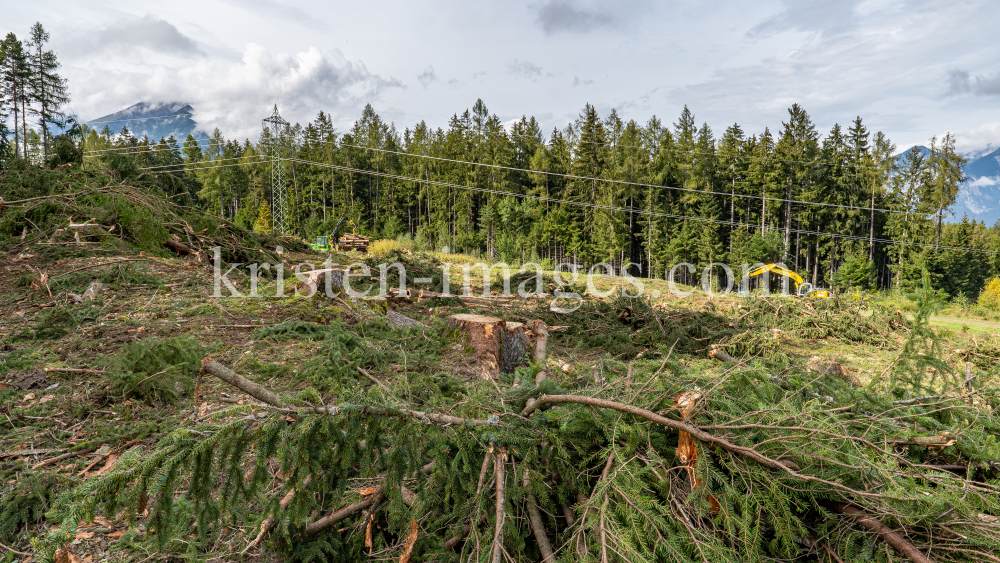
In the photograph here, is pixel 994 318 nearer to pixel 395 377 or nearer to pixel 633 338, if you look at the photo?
pixel 633 338

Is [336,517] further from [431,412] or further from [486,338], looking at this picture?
[486,338]

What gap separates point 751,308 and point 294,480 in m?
9.36

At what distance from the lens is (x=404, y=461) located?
1690 mm

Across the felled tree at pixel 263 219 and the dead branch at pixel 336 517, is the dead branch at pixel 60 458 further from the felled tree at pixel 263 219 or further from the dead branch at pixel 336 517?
the felled tree at pixel 263 219

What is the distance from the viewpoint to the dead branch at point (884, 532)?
130cm

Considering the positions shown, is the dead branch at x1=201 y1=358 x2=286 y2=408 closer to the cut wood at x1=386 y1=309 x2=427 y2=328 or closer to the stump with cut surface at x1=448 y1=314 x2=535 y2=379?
the stump with cut surface at x1=448 y1=314 x2=535 y2=379

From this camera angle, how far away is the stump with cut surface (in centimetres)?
502

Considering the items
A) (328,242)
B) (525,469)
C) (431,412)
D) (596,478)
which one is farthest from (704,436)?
(328,242)

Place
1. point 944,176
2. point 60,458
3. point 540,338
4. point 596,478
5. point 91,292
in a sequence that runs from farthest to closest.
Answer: point 944,176, point 91,292, point 540,338, point 60,458, point 596,478

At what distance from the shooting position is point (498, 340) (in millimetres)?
5094

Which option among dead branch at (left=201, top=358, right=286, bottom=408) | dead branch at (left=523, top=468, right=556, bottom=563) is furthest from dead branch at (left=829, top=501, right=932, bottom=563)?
dead branch at (left=201, top=358, right=286, bottom=408)

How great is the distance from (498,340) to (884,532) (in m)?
3.87

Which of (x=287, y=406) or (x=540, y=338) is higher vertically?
(x=287, y=406)

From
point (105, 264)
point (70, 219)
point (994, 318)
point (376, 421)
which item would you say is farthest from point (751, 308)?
point (994, 318)
